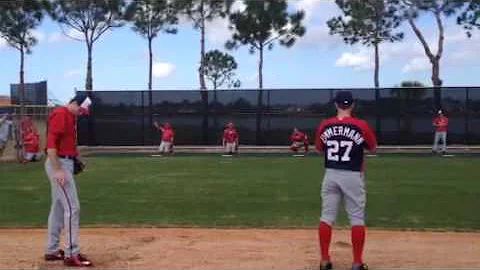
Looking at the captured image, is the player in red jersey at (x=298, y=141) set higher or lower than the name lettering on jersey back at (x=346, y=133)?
lower

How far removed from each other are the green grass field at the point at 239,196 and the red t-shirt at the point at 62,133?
356cm

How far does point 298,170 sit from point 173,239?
11.8m

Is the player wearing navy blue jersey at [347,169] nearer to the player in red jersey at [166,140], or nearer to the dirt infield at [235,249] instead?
the dirt infield at [235,249]

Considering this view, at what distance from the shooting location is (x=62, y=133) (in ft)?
25.1

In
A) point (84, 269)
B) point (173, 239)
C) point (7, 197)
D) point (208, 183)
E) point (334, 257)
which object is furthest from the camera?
point (208, 183)

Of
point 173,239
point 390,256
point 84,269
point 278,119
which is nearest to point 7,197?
point 173,239

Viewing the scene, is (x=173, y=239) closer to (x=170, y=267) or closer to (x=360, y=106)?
(x=170, y=267)

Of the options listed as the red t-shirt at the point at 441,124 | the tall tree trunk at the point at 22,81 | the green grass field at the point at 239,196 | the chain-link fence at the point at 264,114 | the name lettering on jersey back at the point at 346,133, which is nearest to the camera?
the name lettering on jersey back at the point at 346,133

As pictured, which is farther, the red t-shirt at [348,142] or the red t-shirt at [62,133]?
the red t-shirt at [62,133]

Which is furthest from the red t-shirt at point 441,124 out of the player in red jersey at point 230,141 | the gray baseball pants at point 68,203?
the gray baseball pants at point 68,203

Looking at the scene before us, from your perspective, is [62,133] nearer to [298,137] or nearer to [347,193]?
[347,193]

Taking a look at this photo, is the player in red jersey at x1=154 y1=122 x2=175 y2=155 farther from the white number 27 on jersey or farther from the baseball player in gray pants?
the white number 27 on jersey

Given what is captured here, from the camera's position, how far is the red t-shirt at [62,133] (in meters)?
7.61

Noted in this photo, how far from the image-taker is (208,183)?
1734 centimetres
